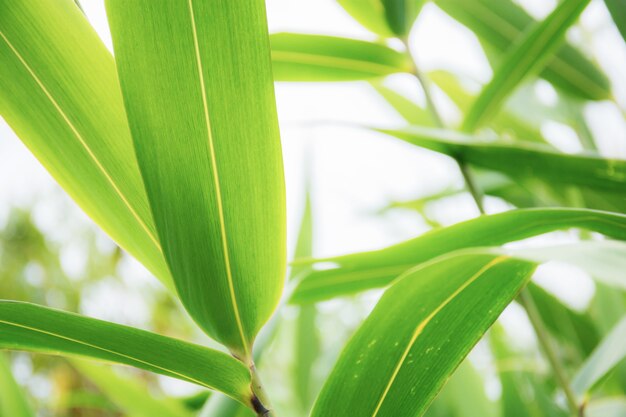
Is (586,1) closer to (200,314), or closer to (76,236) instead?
(200,314)

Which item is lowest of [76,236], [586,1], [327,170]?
[586,1]

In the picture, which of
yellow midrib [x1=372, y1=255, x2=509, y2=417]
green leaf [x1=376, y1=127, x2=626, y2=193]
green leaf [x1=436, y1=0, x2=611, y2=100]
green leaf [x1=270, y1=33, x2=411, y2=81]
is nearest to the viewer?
yellow midrib [x1=372, y1=255, x2=509, y2=417]

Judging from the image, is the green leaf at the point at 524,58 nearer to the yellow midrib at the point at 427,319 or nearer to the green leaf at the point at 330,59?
the green leaf at the point at 330,59

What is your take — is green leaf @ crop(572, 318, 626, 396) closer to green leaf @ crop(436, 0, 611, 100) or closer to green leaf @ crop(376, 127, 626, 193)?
green leaf @ crop(376, 127, 626, 193)

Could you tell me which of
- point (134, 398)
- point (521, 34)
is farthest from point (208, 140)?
point (521, 34)

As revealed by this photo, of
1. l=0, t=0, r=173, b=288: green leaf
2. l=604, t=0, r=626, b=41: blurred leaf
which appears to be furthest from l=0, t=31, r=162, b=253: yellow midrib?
l=604, t=0, r=626, b=41: blurred leaf

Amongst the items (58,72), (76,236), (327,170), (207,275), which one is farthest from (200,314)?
(76,236)
